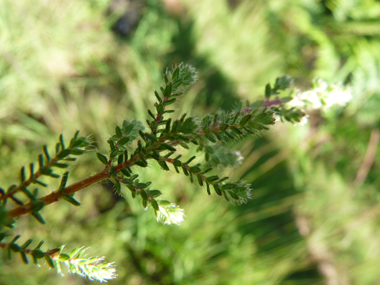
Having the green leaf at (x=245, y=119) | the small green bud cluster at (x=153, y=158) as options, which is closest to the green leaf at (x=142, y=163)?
the small green bud cluster at (x=153, y=158)

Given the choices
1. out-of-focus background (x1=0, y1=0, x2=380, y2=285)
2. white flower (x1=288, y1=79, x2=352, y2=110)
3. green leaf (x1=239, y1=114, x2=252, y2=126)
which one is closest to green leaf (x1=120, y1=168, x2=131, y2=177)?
green leaf (x1=239, y1=114, x2=252, y2=126)

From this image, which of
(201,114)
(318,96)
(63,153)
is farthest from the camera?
(201,114)

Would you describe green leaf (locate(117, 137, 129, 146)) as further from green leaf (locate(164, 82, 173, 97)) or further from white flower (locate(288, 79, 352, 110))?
white flower (locate(288, 79, 352, 110))

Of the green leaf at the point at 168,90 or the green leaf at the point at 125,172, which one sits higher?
the green leaf at the point at 168,90

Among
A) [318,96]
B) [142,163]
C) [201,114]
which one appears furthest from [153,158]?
[201,114]

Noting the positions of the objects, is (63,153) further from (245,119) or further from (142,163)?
(245,119)

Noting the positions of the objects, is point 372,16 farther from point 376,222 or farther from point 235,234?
point 235,234

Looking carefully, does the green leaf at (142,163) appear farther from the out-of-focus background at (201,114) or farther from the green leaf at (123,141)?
the out-of-focus background at (201,114)

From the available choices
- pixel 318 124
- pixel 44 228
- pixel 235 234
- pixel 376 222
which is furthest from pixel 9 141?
pixel 376 222
